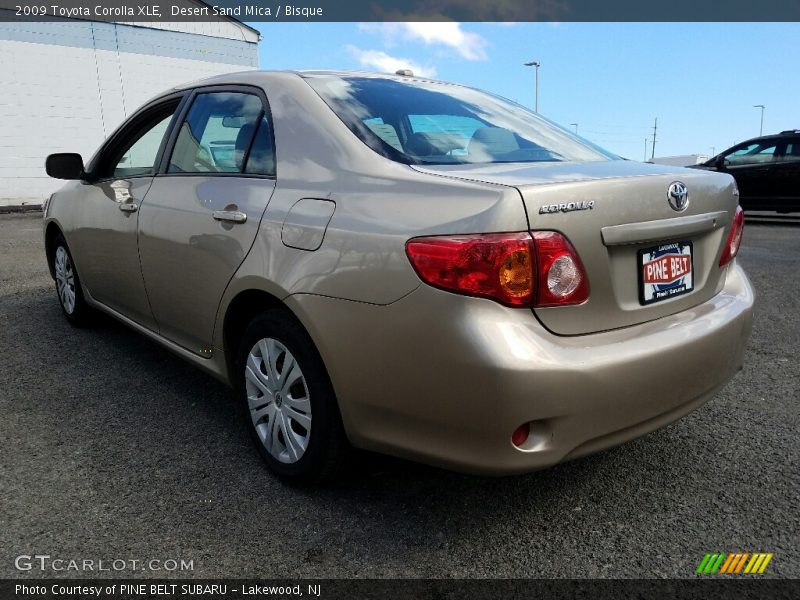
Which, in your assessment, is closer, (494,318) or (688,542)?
(494,318)

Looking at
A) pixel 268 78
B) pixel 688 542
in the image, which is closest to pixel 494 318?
pixel 688 542

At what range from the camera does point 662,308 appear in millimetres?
2166

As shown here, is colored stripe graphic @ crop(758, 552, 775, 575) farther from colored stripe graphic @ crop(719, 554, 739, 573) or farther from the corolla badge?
the corolla badge

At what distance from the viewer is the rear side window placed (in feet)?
8.70

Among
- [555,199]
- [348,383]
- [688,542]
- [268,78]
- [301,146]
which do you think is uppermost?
[268,78]

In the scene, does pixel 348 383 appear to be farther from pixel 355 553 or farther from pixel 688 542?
pixel 688 542

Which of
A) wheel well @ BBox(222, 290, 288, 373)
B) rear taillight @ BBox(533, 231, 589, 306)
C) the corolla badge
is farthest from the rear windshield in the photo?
wheel well @ BBox(222, 290, 288, 373)

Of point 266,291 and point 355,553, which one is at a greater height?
point 266,291

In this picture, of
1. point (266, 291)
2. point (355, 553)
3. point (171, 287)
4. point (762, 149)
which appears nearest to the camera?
point (355, 553)

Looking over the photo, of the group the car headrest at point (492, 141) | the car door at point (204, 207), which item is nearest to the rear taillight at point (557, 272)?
the car headrest at point (492, 141)

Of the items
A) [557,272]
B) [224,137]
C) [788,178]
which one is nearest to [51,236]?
[224,137]

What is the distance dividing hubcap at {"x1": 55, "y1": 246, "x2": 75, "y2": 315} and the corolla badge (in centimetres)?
388

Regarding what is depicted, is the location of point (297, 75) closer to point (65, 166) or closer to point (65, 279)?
point (65, 166)

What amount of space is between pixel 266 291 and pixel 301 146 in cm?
56
